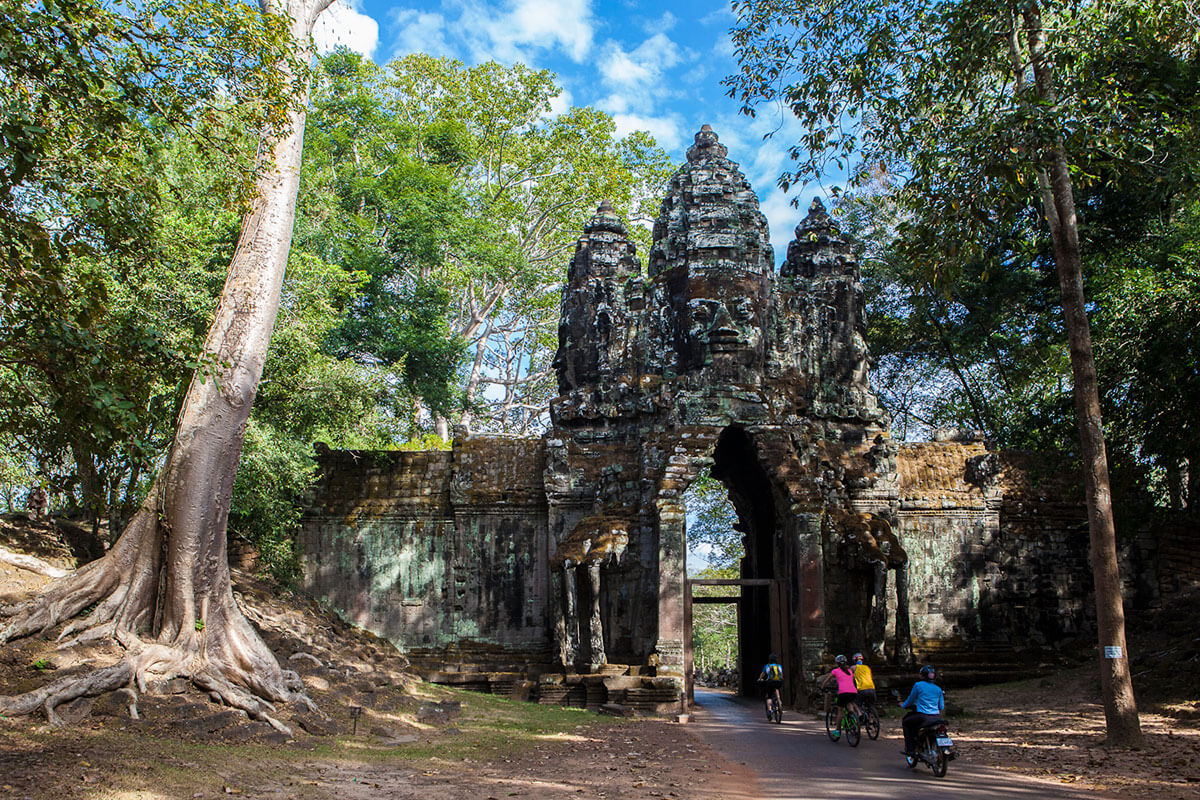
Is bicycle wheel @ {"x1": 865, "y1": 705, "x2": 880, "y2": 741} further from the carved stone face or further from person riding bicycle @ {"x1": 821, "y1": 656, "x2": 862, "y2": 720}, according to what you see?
the carved stone face

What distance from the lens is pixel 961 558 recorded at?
16438 millimetres

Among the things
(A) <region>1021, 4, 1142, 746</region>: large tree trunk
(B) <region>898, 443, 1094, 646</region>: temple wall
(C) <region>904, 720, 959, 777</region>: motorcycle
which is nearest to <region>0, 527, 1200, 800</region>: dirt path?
(A) <region>1021, 4, 1142, 746</region>: large tree trunk

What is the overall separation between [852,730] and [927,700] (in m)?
1.96

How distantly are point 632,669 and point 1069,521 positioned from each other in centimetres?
893

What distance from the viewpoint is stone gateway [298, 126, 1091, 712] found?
48.4ft

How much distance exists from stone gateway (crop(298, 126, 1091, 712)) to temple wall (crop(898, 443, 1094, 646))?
1.5 inches

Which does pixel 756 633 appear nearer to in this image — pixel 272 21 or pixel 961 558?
pixel 961 558

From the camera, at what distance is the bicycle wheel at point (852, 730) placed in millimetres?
10055

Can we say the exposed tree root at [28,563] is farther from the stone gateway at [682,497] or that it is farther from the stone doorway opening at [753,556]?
the stone doorway opening at [753,556]

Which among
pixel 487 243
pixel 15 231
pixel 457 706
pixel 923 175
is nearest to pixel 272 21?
pixel 15 231

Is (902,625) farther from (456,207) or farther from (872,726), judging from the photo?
(456,207)

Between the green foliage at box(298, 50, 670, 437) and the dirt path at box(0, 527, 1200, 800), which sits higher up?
the green foliage at box(298, 50, 670, 437)

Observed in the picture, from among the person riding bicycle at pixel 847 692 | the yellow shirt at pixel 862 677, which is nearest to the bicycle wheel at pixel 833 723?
the person riding bicycle at pixel 847 692

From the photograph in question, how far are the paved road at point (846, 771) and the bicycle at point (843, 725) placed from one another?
0.09m
